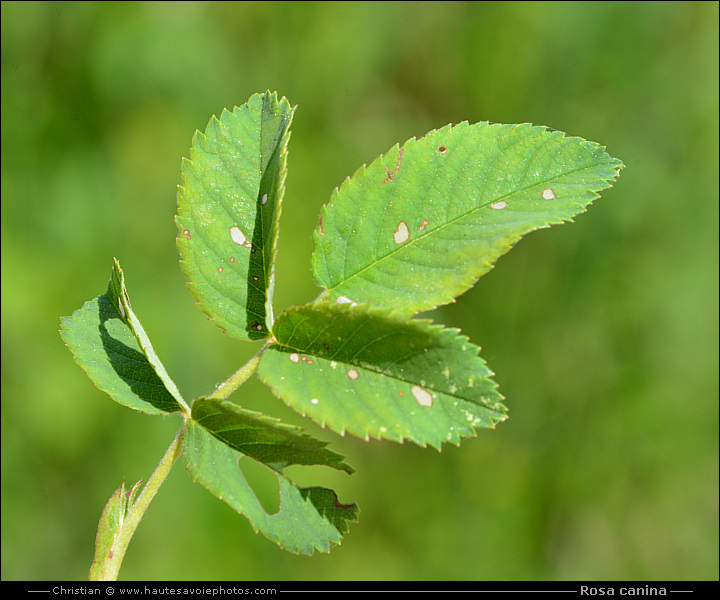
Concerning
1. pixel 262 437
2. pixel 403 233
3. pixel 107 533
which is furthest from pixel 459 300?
pixel 107 533

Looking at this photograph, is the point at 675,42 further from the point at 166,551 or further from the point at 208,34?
the point at 166,551

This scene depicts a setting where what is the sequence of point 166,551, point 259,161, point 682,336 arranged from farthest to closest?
1. point 682,336
2. point 166,551
3. point 259,161

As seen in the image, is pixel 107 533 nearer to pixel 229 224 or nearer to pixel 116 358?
pixel 116 358

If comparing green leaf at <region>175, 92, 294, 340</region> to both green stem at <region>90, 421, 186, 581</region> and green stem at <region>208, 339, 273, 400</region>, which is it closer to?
green stem at <region>208, 339, 273, 400</region>

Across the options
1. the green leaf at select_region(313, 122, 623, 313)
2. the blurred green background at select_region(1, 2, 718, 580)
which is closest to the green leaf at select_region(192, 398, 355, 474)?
the green leaf at select_region(313, 122, 623, 313)

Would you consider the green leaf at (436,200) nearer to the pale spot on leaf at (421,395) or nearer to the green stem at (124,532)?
the pale spot on leaf at (421,395)

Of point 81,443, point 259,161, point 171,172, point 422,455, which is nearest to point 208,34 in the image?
point 171,172
